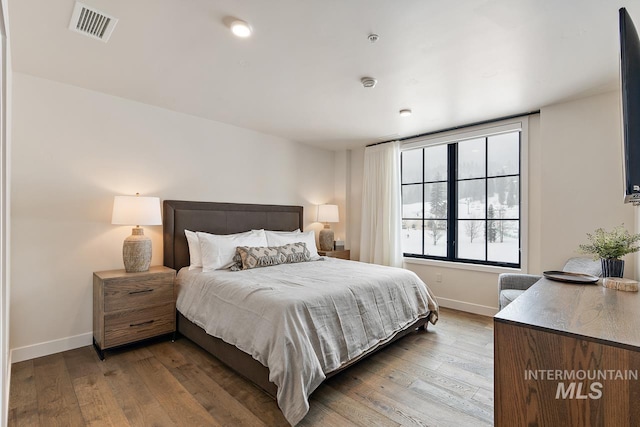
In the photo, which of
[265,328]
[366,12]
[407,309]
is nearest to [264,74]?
[366,12]

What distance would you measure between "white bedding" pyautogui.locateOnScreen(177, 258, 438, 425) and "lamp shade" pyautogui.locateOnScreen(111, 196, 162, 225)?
26.2 inches

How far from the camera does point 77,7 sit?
69.5 inches

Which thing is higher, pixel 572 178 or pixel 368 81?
pixel 368 81

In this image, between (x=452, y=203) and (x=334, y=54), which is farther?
(x=452, y=203)

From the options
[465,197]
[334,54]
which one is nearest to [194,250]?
[334,54]

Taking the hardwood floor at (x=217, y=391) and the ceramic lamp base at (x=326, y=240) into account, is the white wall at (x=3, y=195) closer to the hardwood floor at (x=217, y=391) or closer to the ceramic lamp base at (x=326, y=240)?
the hardwood floor at (x=217, y=391)

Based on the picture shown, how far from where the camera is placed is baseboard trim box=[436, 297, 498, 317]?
3743 mm

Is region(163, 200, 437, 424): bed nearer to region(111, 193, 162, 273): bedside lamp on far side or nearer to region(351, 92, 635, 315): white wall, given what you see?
region(111, 193, 162, 273): bedside lamp on far side

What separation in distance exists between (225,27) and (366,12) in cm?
88

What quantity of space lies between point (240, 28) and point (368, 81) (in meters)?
1.14

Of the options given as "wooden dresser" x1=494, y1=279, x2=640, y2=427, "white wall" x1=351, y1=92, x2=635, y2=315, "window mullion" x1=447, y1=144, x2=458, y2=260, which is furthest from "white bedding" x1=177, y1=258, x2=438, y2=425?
"white wall" x1=351, y1=92, x2=635, y2=315

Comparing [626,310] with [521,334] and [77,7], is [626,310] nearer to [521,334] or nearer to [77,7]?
[521,334]

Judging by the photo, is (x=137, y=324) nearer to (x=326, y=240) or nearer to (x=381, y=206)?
(x=326, y=240)

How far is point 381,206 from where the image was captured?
15.1 ft
